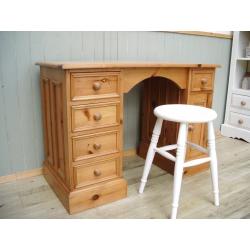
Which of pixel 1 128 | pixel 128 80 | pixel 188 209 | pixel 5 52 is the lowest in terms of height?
pixel 188 209

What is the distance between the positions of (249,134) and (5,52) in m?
2.15

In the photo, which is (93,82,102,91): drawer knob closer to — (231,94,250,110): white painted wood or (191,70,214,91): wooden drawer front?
(191,70,214,91): wooden drawer front

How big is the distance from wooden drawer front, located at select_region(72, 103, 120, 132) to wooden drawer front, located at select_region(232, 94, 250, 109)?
1628 millimetres

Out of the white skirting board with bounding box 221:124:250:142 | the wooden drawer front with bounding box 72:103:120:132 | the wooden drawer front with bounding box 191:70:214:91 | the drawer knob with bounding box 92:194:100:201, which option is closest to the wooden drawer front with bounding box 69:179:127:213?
the drawer knob with bounding box 92:194:100:201

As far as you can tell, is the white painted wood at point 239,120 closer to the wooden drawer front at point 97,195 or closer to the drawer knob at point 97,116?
the wooden drawer front at point 97,195

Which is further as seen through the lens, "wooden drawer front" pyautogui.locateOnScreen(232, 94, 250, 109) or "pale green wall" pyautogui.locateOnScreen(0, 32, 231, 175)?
"wooden drawer front" pyautogui.locateOnScreen(232, 94, 250, 109)

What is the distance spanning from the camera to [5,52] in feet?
4.91

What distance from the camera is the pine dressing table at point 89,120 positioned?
1253 mm

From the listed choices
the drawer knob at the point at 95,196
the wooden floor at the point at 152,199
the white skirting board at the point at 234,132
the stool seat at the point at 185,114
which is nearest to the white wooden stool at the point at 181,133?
the stool seat at the point at 185,114

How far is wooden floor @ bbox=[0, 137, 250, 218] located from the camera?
1363mm

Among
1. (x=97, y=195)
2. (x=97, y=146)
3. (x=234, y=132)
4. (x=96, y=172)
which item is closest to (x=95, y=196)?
(x=97, y=195)

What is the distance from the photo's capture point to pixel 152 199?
1513 millimetres
